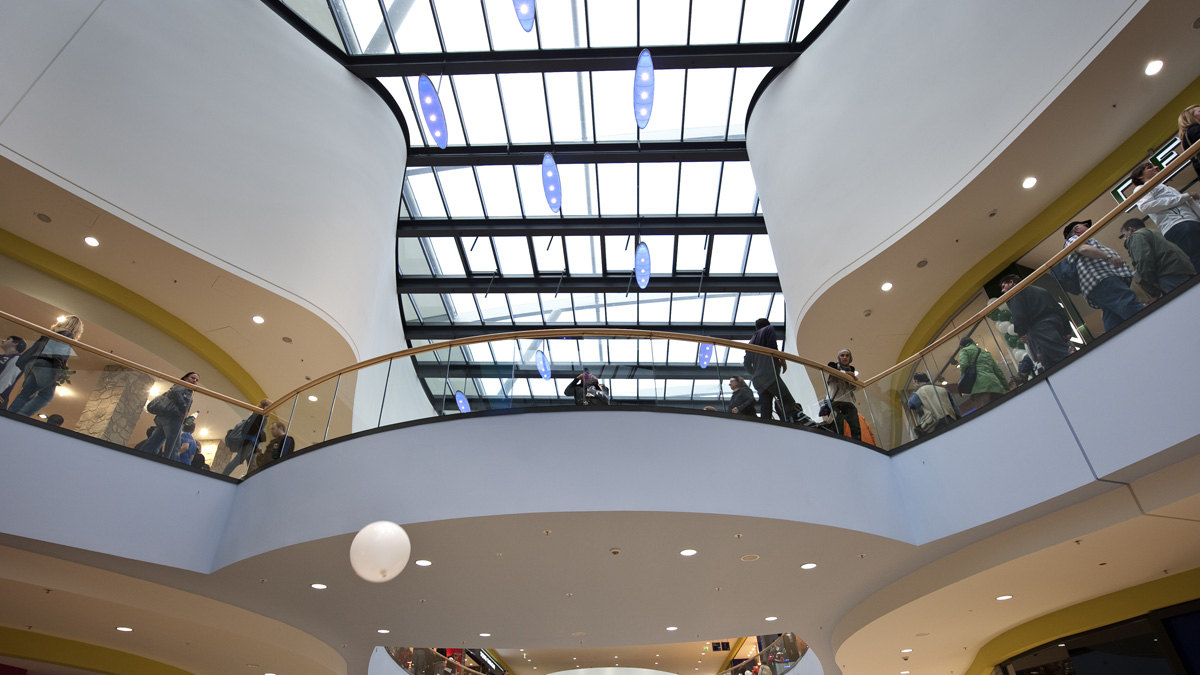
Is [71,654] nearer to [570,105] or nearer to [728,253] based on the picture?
[570,105]

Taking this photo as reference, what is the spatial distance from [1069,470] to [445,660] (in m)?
9.70

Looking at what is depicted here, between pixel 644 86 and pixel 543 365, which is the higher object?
pixel 644 86

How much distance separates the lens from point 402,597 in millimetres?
6871

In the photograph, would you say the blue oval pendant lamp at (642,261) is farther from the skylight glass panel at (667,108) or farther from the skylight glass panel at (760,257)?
the skylight glass panel at (760,257)

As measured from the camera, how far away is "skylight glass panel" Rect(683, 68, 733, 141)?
11609mm

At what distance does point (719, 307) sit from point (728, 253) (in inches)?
64.6

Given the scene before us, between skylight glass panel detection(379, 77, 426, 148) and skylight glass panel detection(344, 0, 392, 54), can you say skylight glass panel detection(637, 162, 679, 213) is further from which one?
skylight glass panel detection(344, 0, 392, 54)

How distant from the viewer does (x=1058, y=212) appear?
781 cm

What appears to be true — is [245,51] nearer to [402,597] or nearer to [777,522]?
[402,597]

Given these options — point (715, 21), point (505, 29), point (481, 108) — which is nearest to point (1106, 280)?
point (715, 21)

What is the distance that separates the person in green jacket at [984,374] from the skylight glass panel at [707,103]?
7.26 metres

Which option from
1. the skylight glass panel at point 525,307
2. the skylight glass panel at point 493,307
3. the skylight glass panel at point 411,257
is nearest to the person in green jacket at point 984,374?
the skylight glass panel at point 525,307

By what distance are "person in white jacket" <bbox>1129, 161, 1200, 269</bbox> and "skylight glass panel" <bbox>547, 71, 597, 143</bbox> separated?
871 cm

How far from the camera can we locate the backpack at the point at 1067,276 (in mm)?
4980
